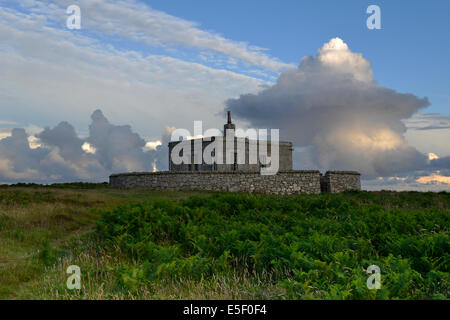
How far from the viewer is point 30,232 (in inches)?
487

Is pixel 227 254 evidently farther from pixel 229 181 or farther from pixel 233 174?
pixel 233 174

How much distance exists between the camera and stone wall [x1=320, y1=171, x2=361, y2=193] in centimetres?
3434

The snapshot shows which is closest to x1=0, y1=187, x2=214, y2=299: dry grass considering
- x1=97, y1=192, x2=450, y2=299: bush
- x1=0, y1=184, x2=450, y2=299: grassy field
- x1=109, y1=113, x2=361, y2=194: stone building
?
x1=0, y1=184, x2=450, y2=299: grassy field

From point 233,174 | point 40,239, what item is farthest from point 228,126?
point 40,239

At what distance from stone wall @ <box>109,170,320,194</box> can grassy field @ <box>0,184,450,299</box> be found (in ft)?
50.0

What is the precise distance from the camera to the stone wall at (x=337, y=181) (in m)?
34.3

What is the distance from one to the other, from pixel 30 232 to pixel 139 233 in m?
4.75

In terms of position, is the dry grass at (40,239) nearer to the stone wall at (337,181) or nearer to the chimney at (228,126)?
the chimney at (228,126)

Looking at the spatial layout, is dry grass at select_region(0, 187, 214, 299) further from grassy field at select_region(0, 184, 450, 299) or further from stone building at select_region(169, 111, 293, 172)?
stone building at select_region(169, 111, 293, 172)

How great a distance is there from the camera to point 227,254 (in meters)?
7.23

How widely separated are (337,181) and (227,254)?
29653 mm

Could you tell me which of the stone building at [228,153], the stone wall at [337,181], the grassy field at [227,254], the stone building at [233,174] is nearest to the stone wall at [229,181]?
the stone building at [233,174]

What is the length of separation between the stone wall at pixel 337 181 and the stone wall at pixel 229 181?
1603 millimetres
